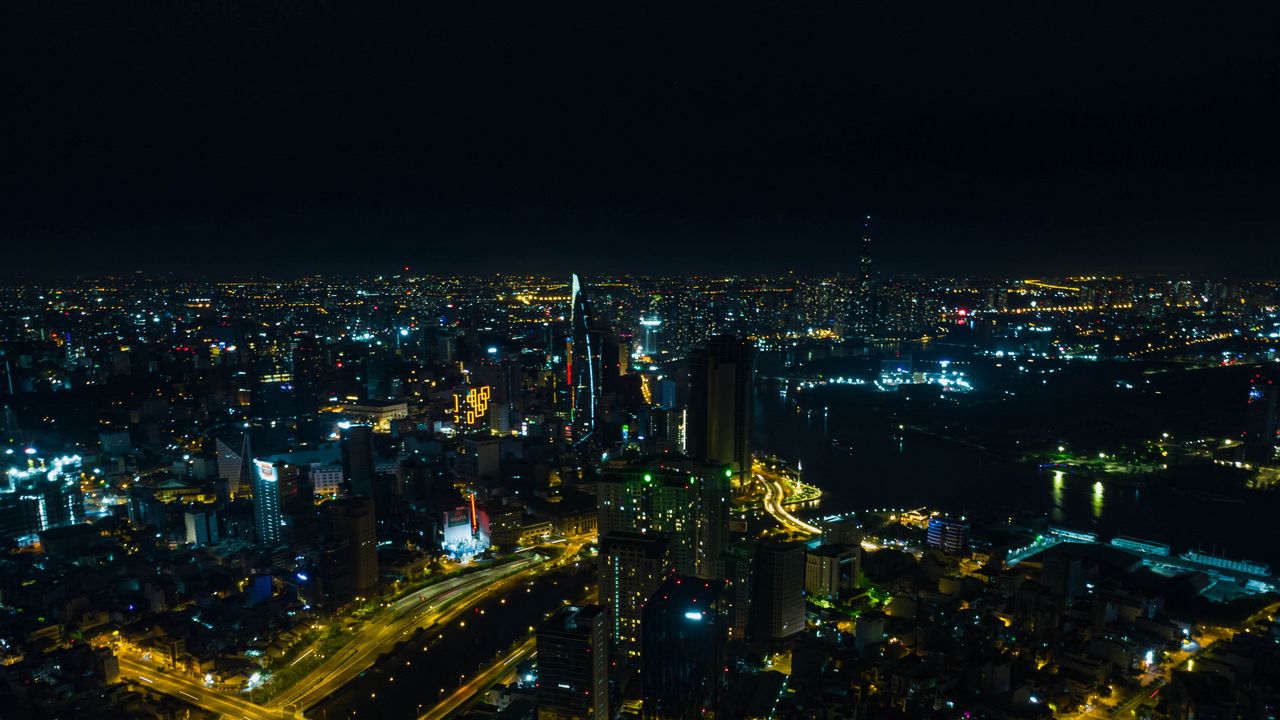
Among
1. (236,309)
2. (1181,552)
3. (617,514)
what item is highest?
(236,309)

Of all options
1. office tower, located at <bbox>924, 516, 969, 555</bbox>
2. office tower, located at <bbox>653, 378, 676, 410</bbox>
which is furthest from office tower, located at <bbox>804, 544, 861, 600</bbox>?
office tower, located at <bbox>653, 378, 676, 410</bbox>

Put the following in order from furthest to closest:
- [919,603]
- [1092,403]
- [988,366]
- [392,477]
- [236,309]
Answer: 1. [988,366]
2. [236,309]
3. [1092,403]
4. [392,477]
5. [919,603]

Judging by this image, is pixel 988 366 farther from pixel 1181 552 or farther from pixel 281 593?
pixel 281 593

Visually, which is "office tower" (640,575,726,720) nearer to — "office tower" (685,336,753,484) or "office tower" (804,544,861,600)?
"office tower" (804,544,861,600)

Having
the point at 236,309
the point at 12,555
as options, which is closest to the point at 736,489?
the point at 12,555

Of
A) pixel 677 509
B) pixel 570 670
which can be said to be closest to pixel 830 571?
pixel 677 509

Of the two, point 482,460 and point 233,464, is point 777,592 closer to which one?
point 482,460

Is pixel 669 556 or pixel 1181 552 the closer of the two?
pixel 669 556

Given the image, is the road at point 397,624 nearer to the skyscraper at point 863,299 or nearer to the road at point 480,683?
the road at point 480,683
